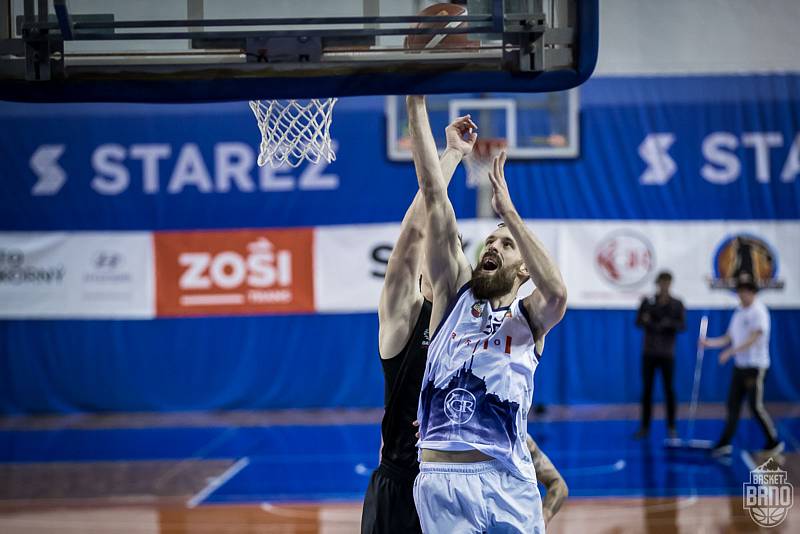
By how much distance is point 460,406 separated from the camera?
13.3ft

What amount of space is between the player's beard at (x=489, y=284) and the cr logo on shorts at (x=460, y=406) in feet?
1.36

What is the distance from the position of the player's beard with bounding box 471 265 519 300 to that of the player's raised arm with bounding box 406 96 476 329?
3.6 inches

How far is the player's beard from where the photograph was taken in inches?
164

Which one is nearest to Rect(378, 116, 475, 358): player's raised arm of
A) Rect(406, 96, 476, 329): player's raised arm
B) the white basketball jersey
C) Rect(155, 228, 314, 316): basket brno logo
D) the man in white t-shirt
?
Rect(406, 96, 476, 329): player's raised arm

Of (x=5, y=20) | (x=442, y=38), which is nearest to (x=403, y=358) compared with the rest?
(x=442, y=38)

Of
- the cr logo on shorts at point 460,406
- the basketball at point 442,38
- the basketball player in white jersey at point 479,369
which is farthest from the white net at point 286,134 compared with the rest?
the cr logo on shorts at point 460,406

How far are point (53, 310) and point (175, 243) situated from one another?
6.46 feet

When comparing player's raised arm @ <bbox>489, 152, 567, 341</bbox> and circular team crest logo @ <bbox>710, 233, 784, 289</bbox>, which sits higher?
player's raised arm @ <bbox>489, 152, 567, 341</bbox>

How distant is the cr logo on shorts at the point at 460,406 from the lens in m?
4.04

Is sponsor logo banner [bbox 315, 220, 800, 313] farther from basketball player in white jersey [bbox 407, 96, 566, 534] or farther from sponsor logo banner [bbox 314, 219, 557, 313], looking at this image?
basketball player in white jersey [bbox 407, 96, 566, 534]

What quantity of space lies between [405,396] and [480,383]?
628 millimetres

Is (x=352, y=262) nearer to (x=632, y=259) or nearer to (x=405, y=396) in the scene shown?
(x=632, y=259)

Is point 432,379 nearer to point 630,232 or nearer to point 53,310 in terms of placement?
point 630,232

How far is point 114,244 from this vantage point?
14.0 metres
